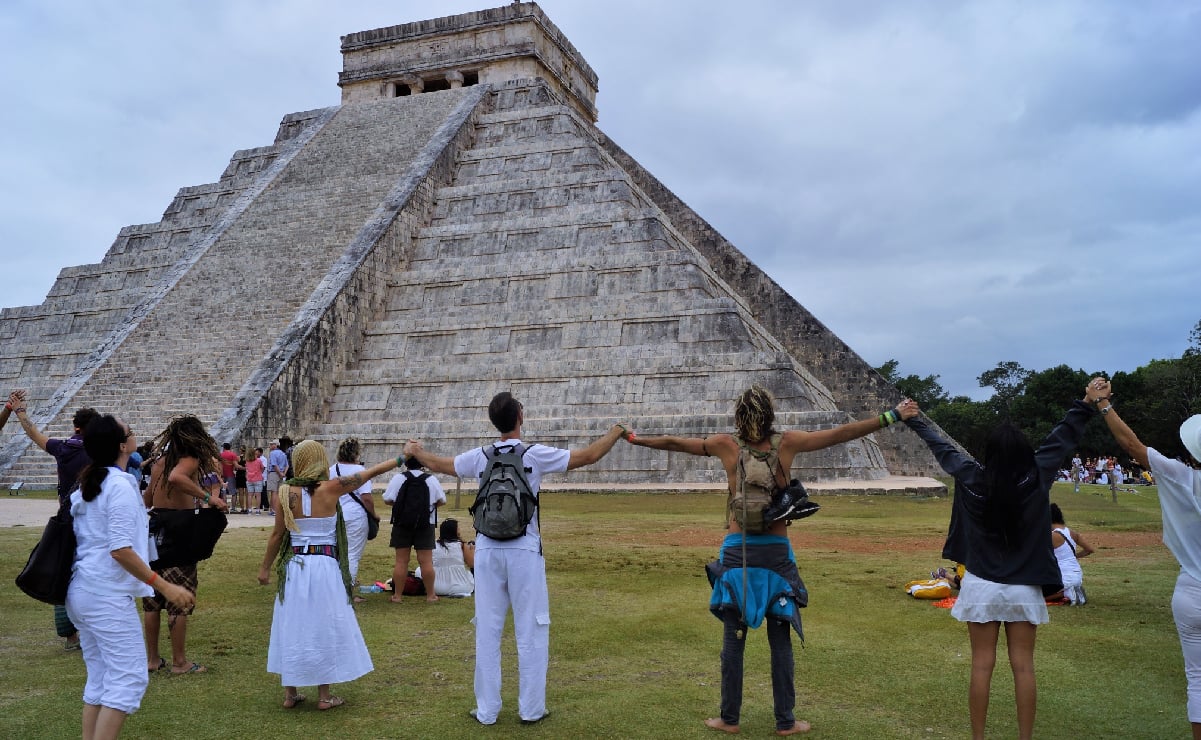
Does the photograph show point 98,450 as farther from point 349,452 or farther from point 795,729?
point 795,729

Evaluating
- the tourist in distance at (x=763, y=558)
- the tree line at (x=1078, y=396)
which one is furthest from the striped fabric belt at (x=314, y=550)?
the tree line at (x=1078, y=396)

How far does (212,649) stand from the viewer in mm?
6711

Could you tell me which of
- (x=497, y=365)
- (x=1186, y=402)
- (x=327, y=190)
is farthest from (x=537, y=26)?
(x=1186, y=402)

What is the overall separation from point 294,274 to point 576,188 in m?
7.75

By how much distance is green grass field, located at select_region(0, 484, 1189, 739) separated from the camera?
16.5 ft

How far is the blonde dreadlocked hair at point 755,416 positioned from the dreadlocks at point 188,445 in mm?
3424

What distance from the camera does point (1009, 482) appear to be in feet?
14.6

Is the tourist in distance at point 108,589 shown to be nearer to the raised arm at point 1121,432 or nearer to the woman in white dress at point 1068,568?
the raised arm at point 1121,432

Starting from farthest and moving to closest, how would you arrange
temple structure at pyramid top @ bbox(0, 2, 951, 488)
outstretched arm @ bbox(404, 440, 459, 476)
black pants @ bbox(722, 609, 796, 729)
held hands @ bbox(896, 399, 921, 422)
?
temple structure at pyramid top @ bbox(0, 2, 951, 488) → outstretched arm @ bbox(404, 440, 459, 476) → black pants @ bbox(722, 609, 796, 729) → held hands @ bbox(896, 399, 921, 422)

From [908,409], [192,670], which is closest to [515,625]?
[908,409]

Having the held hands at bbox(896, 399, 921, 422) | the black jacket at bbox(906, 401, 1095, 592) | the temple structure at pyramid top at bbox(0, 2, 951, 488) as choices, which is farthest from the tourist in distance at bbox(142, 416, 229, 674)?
the temple structure at pyramid top at bbox(0, 2, 951, 488)

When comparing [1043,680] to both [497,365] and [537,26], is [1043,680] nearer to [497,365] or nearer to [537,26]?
[497,365]

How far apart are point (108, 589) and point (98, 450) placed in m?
0.62

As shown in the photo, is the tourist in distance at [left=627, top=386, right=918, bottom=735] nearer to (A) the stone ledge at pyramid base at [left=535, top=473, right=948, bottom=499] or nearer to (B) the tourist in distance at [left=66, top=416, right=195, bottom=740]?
(B) the tourist in distance at [left=66, top=416, right=195, bottom=740]
